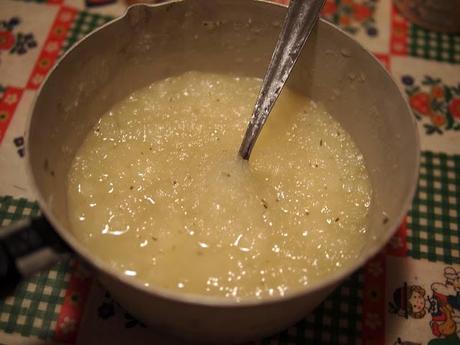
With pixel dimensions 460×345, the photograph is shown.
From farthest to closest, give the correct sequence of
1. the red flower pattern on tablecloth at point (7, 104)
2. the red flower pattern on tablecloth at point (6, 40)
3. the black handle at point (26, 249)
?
the red flower pattern on tablecloth at point (6, 40)
the red flower pattern on tablecloth at point (7, 104)
the black handle at point (26, 249)

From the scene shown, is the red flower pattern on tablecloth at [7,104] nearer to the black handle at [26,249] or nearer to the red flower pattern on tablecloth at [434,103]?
the black handle at [26,249]

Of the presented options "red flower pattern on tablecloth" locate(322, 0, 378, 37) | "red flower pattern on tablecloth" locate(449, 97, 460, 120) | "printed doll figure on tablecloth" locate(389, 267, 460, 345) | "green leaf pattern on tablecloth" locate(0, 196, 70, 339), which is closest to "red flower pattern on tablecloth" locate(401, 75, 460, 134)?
"red flower pattern on tablecloth" locate(449, 97, 460, 120)

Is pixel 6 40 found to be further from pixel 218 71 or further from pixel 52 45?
pixel 218 71

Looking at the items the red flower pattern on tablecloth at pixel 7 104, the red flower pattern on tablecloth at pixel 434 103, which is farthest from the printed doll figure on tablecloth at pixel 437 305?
the red flower pattern on tablecloth at pixel 7 104

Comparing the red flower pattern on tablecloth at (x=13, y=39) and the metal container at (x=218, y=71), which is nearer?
the metal container at (x=218, y=71)

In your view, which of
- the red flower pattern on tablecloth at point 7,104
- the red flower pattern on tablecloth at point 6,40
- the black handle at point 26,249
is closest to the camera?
the black handle at point 26,249

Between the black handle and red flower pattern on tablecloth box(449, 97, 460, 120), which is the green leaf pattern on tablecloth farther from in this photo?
red flower pattern on tablecloth box(449, 97, 460, 120)
